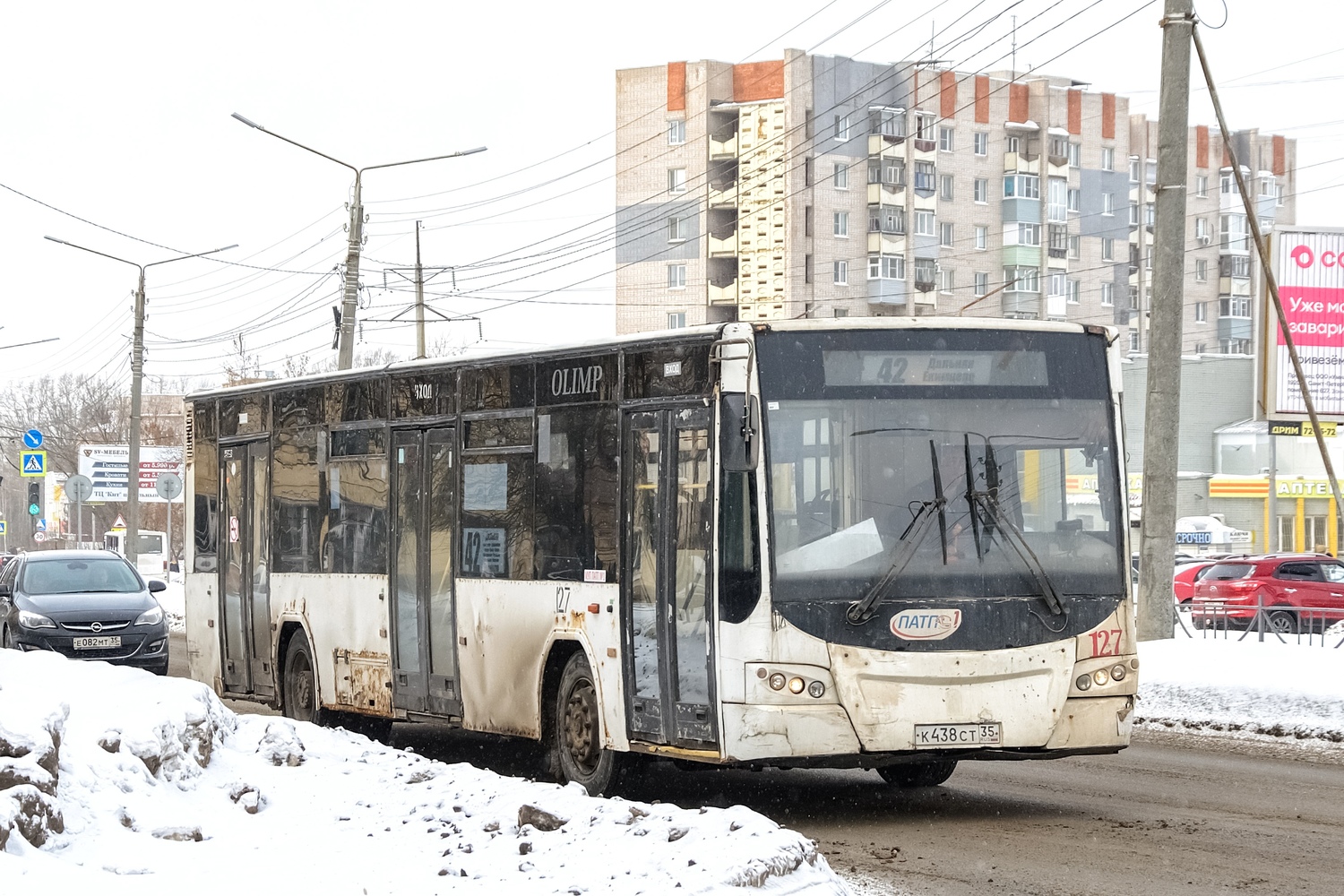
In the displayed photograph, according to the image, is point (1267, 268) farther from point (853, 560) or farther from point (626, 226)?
point (626, 226)

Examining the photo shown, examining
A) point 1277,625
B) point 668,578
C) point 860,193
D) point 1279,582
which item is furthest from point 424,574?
point 860,193

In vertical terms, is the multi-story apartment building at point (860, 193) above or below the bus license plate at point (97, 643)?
above

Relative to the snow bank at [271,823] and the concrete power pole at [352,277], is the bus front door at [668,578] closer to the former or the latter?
the snow bank at [271,823]

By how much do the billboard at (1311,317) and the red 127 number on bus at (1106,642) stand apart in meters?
16.1

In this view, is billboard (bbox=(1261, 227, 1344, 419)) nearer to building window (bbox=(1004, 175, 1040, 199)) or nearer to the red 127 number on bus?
the red 127 number on bus

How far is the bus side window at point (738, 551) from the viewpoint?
1024 centimetres

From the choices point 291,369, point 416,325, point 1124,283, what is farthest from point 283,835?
point 1124,283

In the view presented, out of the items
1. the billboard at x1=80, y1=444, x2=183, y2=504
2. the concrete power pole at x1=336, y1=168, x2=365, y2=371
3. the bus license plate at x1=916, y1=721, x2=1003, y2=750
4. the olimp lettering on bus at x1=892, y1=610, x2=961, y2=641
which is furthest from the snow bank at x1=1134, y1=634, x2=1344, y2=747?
the billboard at x1=80, y1=444, x2=183, y2=504

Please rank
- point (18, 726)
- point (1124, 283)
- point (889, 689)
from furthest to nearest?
point (1124, 283), point (889, 689), point (18, 726)

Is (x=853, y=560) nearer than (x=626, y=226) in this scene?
Yes

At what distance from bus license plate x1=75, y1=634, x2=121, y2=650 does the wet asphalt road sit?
31.5ft

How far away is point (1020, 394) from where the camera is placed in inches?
422

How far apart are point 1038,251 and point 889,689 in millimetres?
84668

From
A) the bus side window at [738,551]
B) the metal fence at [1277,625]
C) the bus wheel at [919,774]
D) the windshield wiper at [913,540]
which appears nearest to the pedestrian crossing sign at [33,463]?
the metal fence at [1277,625]
